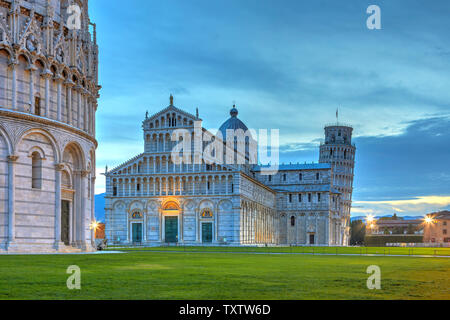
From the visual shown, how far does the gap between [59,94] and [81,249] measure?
489 inches

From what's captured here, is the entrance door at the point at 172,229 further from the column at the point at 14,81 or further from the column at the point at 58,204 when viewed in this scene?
the column at the point at 14,81

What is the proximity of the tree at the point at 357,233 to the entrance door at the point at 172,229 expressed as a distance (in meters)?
74.2

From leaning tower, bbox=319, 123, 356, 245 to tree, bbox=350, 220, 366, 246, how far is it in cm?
490

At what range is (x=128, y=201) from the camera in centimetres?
9619

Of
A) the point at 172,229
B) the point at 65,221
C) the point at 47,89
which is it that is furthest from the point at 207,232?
the point at 47,89

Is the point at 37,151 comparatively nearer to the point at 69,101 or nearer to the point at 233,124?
the point at 69,101

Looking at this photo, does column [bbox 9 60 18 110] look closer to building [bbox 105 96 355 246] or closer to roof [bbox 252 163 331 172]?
building [bbox 105 96 355 246]

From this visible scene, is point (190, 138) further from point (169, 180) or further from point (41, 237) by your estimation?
point (41, 237)

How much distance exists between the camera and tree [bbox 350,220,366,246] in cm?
15588

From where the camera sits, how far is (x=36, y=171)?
39.2m

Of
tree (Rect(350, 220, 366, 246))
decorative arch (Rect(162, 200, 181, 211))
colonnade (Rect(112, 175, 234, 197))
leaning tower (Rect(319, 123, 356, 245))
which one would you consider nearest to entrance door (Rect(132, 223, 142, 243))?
colonnade (Rect(112, 175, 234, 197))

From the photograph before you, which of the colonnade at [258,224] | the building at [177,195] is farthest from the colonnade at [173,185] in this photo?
the colonnade at [258,224]
